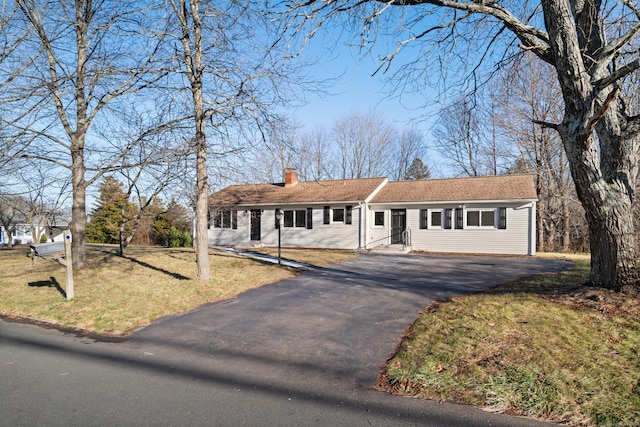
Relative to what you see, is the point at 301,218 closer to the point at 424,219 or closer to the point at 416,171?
the point at 424,219

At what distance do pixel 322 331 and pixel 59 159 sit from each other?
8916mm

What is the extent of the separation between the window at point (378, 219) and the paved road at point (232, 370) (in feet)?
46.7

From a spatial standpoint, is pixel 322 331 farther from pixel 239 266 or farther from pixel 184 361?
pixel 239 266

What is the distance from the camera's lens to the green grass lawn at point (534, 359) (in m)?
3.32

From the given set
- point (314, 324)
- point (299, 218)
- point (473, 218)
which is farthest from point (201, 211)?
point (473, 218)

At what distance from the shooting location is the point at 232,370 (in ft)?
13.9

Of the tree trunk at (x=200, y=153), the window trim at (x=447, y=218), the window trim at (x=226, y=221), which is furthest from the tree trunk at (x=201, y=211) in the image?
the window trim at (x=226, y=221)

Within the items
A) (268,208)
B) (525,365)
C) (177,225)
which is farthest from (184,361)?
(177,225)

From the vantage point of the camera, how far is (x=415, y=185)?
897 inches

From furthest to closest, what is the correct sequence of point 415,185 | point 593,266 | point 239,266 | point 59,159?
point 415,185, point 239,266, point 59,159, point 593,266

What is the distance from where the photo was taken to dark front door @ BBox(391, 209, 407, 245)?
69.6ft

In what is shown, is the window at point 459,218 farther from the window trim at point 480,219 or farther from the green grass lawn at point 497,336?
the green grass lawn at point 497,336

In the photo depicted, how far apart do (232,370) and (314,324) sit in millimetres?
1959

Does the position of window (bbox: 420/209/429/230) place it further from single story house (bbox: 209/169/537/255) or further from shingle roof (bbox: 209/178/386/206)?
shingle roof (bbox: 209/178/386/206)
